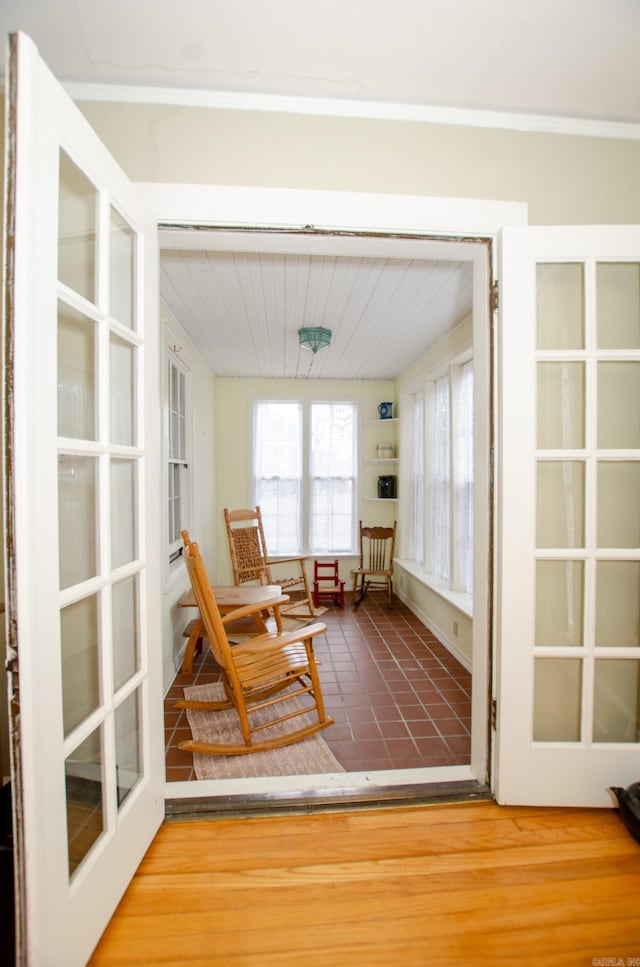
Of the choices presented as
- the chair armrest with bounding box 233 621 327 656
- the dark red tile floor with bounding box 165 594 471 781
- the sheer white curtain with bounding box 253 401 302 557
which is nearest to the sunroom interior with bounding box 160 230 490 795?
the dark red tile floor with bounding box 165 594 471 781

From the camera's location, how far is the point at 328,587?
5051 millimetres

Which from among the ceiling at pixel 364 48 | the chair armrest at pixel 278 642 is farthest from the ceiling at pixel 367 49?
the chair armrest at pixel 278 642

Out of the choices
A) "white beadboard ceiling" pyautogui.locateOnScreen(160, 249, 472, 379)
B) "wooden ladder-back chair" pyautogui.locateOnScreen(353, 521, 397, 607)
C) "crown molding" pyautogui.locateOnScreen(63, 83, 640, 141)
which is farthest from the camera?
"wooden ladder-back chair" pyautogui.locateOnScreen(353, 521, 397, 607)

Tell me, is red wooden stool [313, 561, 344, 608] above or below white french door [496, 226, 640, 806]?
below

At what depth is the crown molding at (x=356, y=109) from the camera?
4.80ft

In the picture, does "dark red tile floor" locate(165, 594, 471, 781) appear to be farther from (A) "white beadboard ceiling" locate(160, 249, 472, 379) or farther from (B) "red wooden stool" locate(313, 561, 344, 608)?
(A) "white beadboard ceiling" locate(160, 249, 472, 379)

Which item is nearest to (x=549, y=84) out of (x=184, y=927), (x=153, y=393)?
(x=153, y=393)

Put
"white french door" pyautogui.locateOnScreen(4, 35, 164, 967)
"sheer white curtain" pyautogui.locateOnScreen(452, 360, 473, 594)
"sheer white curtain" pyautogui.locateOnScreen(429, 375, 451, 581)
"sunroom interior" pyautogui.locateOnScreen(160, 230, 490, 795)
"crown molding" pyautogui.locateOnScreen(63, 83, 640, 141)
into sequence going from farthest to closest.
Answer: "sheer white curtain" pyautogui.locateOnScreen(429, 375, 451, 581), "sheer white curtain" pyautogui.locateOnScreen(452, 360, 473, 594), "sunroom interior" pyautogui.locateOnScreen(160, 230, 490, 795), "crown molding" pyautogui.locateOnScreen(63, 83, 640, 141), "white french door" pyautogui.locateOnScreen(4, 35, 164, 967)

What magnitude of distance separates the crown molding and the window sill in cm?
263

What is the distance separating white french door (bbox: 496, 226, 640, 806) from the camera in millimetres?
1519

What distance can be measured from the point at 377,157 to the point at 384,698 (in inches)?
109

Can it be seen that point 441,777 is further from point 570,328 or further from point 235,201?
point 235,201

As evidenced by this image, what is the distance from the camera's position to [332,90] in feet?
4.79

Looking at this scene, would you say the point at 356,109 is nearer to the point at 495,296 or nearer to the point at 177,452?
the point at 495,296
